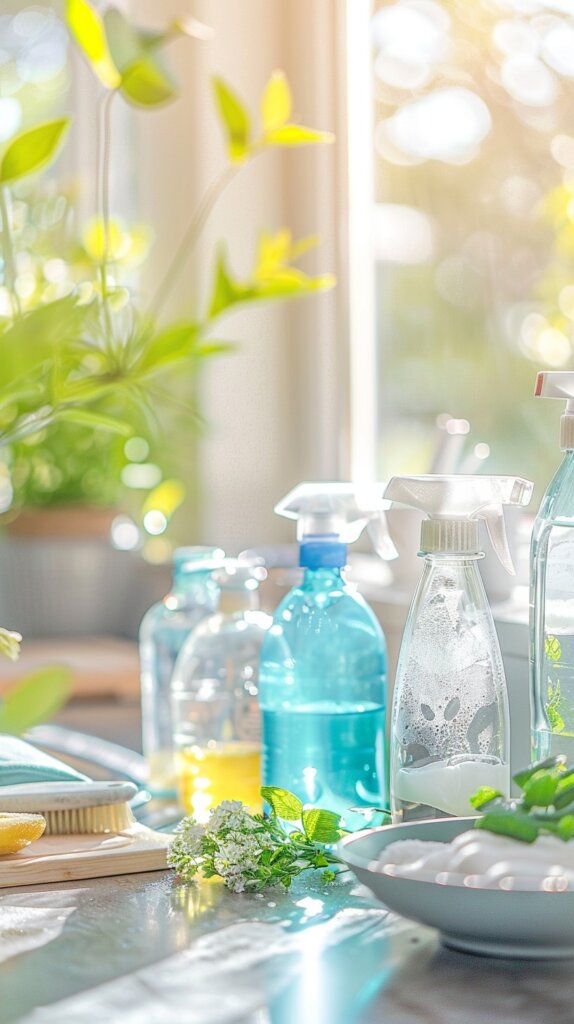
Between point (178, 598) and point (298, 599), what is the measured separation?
1.48 feet

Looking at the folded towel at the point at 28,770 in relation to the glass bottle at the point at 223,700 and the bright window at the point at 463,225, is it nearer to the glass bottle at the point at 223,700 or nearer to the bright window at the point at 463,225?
the glass bottle at the point at 223,700

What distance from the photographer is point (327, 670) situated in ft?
3.26

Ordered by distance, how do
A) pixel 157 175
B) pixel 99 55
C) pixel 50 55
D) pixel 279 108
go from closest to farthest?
pixel 99 55 < pixel 279 108 < pixel 157 175 < pixel 50 55

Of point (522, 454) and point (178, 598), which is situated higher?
point (522, 454)

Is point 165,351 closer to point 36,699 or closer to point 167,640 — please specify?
point 36,699

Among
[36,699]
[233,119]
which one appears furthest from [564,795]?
[233,119]

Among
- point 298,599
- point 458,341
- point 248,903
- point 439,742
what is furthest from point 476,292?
point 248,903

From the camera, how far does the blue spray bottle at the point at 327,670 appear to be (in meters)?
0.95

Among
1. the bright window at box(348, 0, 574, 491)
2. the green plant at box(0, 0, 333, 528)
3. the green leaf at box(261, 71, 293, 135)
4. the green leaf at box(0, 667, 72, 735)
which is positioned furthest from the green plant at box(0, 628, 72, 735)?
the bright window at box(348, 0, 574, 491)

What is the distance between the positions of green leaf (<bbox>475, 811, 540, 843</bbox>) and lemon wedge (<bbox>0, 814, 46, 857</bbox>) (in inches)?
12.4

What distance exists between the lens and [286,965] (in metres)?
0.64

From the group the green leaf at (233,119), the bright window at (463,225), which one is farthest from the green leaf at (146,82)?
the bright window at (463,225)

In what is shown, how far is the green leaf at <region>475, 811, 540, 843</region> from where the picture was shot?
2.06ft

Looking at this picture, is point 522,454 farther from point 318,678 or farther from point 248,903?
point 248,903
